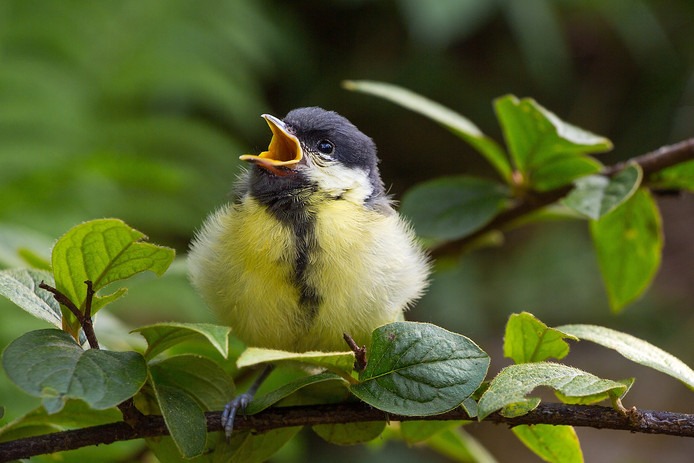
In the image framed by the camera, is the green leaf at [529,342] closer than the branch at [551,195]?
Yes

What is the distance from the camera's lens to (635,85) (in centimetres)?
373

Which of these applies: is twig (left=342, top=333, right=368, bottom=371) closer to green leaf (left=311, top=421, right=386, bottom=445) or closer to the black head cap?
green leaf (left=311, top=421, right=386, bottom=445)

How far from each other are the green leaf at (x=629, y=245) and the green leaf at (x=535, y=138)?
127mm

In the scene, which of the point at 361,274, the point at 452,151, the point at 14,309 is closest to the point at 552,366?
the point at 361,274

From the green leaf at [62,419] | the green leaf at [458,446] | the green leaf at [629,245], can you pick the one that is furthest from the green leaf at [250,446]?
the green leaf at [629,245]

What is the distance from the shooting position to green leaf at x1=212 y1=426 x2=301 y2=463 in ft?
2.89

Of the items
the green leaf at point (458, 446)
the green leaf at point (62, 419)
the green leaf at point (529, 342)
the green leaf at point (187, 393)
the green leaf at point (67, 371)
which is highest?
the green leaf at point (529, 342)

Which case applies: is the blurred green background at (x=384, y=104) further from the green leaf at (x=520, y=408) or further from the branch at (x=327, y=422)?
the green leaf at (x=520, y=408)

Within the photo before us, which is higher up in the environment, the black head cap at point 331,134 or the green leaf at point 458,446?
the black head cap at point 331,134

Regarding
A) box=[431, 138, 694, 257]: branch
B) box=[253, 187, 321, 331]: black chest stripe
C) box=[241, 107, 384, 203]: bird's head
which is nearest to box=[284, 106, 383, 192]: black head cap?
box=[241, 107, 384, 203]: bird's head

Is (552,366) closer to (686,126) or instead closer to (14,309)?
(14,309)

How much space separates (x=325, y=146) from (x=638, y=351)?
73 centimetres

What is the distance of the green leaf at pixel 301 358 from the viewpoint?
0.64 m

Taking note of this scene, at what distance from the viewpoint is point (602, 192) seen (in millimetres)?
1109
